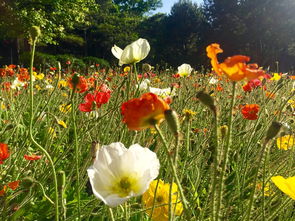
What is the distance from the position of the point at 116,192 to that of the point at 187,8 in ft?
84.5

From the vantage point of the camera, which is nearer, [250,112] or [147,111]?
[147,111]

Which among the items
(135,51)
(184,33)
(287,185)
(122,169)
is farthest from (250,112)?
(184,33)

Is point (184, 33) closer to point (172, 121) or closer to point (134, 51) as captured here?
→ point (134, 51)

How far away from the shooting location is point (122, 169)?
0.64 meters

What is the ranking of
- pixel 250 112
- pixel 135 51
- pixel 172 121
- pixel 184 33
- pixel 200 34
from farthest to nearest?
pixel 200 34 → pixel 184 33 → pixel 250 112 → pixel 135 51 → pixel 172 121

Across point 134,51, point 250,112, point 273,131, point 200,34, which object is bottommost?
point 250,112

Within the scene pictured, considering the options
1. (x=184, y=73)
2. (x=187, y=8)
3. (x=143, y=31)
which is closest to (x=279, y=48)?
(x=187, y=8)

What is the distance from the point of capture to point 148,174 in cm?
61

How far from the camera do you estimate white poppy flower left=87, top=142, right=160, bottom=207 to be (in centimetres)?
62

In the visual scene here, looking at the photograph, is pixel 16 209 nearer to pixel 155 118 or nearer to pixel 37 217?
pixel 37 217

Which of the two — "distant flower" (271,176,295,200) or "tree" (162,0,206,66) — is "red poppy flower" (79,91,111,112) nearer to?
"distant flower" (271,176,295,200)

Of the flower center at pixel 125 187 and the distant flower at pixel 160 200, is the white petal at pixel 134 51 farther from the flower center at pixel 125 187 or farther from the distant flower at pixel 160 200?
the flower center at pixel 125 187

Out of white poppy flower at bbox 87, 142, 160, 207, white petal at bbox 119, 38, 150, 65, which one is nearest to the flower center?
white poppy flower at bbox 87, 142, 160, 207

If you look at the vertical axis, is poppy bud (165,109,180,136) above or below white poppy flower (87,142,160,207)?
above
